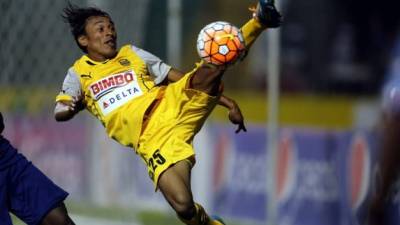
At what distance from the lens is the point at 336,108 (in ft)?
50.1

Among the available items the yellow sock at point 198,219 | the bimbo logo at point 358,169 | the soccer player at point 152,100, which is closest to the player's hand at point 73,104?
the soccer player at point 152,100

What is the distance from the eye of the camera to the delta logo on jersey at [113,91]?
344 inches

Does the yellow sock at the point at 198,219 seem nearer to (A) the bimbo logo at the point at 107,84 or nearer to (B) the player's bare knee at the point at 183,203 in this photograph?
A: (B) the player's bare knee at the point at 183,203

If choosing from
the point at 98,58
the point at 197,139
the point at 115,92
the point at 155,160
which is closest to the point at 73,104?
the point at 115,92

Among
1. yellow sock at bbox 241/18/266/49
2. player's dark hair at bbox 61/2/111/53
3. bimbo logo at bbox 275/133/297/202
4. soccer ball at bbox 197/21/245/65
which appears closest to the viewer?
soccer ball at bbox 197/21/245/65

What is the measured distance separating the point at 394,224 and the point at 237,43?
7.29ft

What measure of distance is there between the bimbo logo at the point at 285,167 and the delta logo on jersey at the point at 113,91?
417 centimetres

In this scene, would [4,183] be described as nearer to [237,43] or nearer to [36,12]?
[237,43]

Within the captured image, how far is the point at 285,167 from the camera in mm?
12781

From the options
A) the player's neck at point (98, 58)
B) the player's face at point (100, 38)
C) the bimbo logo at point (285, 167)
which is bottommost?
the bimbo logo at point (285, 167)

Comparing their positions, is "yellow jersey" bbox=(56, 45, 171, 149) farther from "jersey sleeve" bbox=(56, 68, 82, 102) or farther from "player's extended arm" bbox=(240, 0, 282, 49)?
"player's extended arm" bbox=(240, 0, 282, 49)

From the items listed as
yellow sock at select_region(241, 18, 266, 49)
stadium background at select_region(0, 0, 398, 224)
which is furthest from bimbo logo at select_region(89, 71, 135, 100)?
stadium background at select_region(0, 0, 398, 224)

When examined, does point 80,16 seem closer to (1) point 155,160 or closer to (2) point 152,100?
(2) point 152,100

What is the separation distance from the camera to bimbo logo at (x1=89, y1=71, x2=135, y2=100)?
8.73 m
